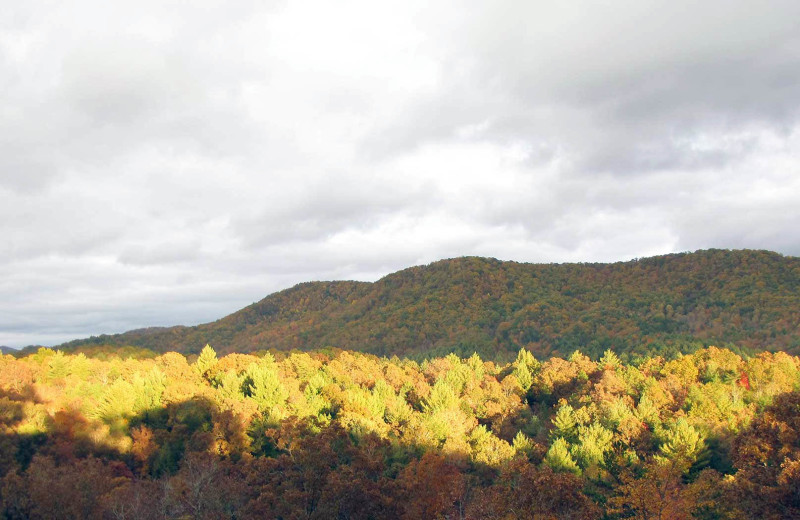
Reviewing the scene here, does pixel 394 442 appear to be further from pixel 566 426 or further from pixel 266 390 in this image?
pixel 566 426

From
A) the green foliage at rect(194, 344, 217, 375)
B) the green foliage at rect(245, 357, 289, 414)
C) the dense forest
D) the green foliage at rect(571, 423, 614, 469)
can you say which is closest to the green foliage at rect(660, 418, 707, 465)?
the dense forest

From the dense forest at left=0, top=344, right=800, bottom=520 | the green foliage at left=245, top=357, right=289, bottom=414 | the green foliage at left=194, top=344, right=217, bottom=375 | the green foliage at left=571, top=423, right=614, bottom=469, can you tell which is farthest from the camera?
the green foliage at left=194, top=344, right=217, bottom=375

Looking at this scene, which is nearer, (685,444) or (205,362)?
(685,444)

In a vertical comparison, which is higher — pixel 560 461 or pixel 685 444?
pixel 685 444

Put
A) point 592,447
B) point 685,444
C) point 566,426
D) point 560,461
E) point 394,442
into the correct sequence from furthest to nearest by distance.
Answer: point 566,426
point 394,442
point 592,447
point 685,444
point 560,461

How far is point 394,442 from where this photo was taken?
144 feet

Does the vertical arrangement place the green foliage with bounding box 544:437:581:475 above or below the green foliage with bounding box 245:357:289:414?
below

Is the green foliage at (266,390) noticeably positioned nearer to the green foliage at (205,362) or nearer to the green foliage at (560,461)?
the green foliage at (205,362)

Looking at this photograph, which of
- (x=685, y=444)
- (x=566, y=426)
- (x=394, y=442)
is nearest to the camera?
(x=685, y=444)

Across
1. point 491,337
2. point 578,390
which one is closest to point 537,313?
point 491,337

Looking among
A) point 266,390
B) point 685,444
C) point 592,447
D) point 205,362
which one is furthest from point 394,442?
point 205,362

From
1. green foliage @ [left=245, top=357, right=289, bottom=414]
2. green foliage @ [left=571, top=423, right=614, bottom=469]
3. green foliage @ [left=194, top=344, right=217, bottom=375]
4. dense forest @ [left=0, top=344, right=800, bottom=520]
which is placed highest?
green foliage @ [left=194, top=344, right=217, bottom=375]

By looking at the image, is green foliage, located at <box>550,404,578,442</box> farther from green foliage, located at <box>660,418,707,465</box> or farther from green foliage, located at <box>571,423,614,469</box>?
green foliage, located at <box>660,418,707,465</box>

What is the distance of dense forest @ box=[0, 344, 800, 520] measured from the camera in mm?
24609
